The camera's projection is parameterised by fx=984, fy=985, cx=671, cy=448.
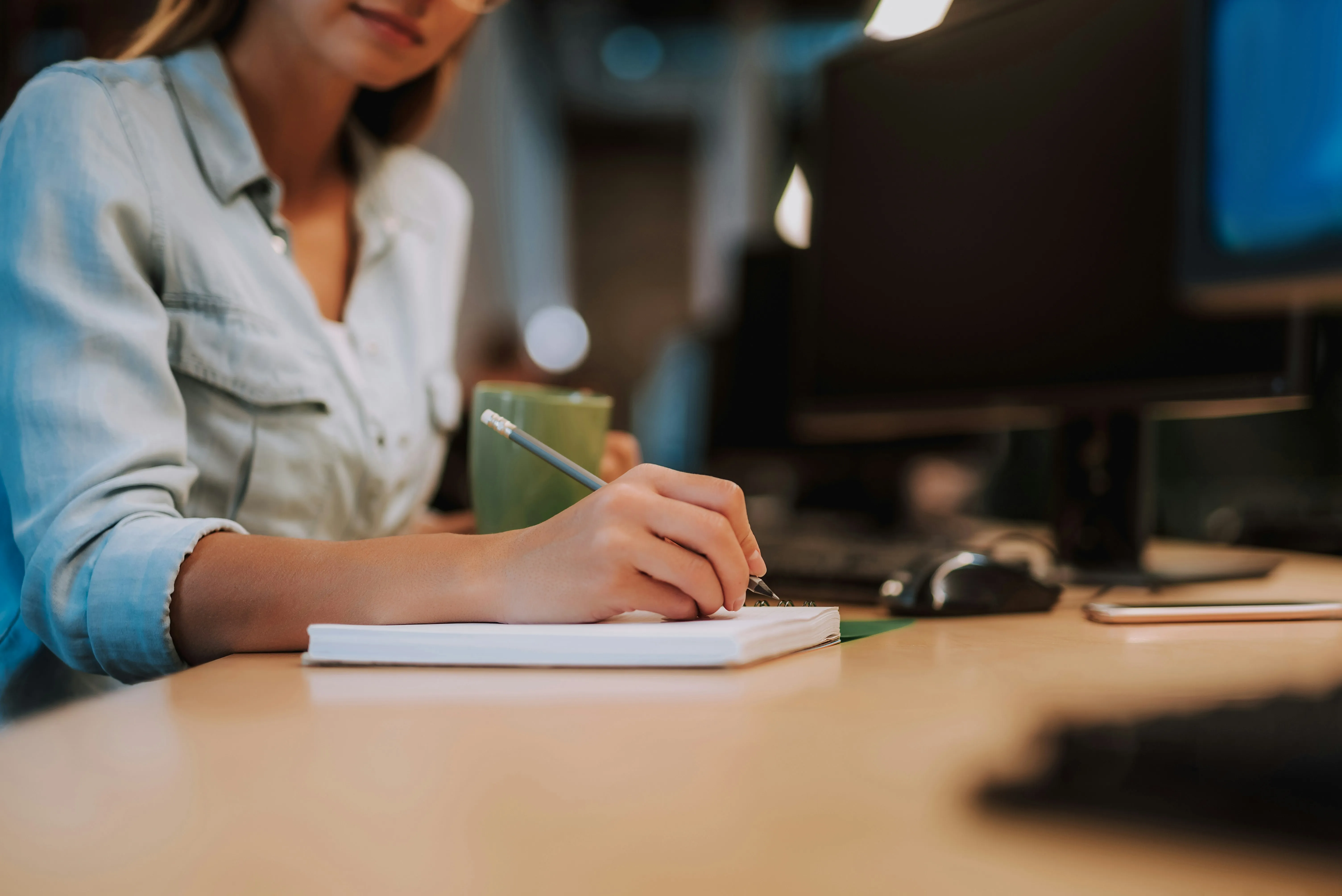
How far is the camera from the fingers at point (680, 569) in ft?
1.72

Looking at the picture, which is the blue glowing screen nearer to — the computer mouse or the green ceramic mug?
the computer mouse

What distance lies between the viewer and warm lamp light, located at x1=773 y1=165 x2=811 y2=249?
6.44 ft

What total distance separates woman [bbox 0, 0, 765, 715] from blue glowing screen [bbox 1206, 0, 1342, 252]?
395 mm

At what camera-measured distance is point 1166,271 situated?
2.99 feet

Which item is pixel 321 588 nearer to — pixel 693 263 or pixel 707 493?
pixel 707 493

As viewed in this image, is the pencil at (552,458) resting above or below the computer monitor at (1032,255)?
below

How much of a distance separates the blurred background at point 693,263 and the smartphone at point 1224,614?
328mm

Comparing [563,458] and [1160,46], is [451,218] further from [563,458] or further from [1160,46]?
[1160,46]

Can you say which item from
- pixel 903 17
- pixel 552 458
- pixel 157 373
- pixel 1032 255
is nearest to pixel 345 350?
pixel 157 373

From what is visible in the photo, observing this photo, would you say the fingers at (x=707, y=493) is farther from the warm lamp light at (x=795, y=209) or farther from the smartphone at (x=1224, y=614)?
the warm lamp light at (x=795, y=209)

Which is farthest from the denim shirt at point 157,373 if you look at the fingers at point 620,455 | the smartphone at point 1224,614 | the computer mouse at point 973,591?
the smartphone at point 1224,614

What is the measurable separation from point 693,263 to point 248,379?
5013mm

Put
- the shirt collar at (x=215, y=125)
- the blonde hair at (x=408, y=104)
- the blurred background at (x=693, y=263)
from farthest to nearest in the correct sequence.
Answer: the blurred background at (x=693, y=263), the blonde hair at (x=408, y=104), the shirt collar at (x=215, y=125)

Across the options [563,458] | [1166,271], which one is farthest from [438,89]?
[1166,271]
